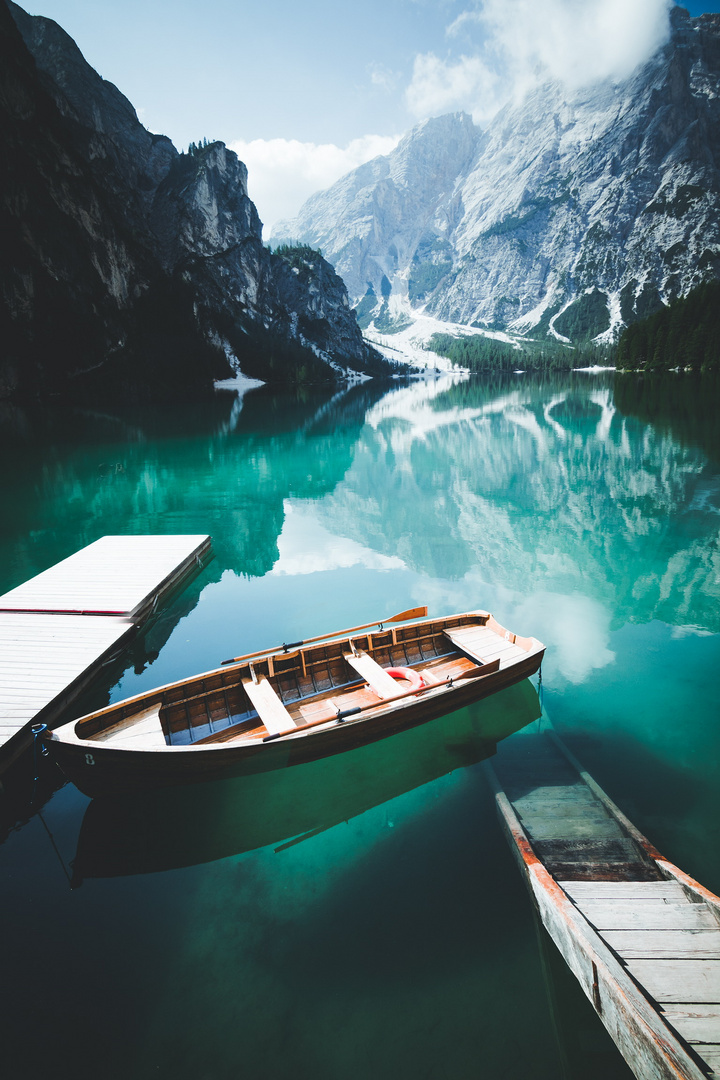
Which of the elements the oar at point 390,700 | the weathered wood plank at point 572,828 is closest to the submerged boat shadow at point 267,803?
the oar at point 390,700

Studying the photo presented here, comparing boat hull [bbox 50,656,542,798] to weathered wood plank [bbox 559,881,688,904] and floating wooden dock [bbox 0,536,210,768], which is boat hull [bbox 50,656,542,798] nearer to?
floating wooden dock [bbox 0,536,210,768]

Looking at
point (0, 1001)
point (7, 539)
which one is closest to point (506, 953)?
point (0, 1001)

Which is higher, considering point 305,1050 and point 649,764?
point 305,1050

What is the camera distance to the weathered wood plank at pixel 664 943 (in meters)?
5.33

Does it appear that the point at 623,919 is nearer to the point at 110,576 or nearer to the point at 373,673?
the point at 373,673

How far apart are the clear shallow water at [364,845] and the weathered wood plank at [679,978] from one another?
48.1 inches

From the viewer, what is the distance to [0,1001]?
19.7ft

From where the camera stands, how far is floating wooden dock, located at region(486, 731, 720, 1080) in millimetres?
4484

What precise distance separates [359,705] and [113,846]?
15.8 ft

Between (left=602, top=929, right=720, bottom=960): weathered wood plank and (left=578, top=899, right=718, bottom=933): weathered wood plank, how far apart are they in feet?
0.22

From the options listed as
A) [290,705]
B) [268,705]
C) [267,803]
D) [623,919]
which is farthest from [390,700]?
[623,919]

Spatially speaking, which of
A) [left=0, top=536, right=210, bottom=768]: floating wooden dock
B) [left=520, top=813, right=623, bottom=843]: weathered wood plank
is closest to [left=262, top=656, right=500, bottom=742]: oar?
[left=520, top=813, right=623, bottom=843]: weathered wood plank

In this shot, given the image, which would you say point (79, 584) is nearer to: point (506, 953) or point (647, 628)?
point (506, 953)

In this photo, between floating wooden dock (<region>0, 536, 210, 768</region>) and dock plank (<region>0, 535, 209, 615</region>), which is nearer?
floating wooden dock (<region>0, 536, 210, 768</region>)
